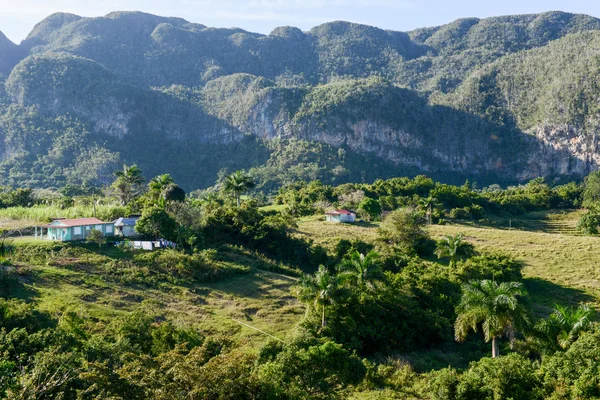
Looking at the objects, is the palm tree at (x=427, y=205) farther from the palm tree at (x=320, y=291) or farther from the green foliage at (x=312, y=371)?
the green foliage at (x=312, y=371)

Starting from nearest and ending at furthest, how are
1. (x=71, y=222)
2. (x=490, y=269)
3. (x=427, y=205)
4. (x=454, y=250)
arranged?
(x=490, y=269) < (x=71, y=222) < (x=454, y=250) < (x=427, y=205)

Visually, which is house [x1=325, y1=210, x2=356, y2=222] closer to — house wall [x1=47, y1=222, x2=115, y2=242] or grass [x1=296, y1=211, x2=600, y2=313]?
grass [x1=296, y1=211, x2=600, y2=313]

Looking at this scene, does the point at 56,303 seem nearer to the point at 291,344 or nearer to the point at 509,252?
the point at 291,344

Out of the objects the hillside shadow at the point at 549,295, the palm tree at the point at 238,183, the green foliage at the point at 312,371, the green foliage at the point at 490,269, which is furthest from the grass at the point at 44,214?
the hillside shadow at the point at 549,295

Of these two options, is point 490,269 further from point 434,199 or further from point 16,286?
point 434,199

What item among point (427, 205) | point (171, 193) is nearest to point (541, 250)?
point (427, 205)
